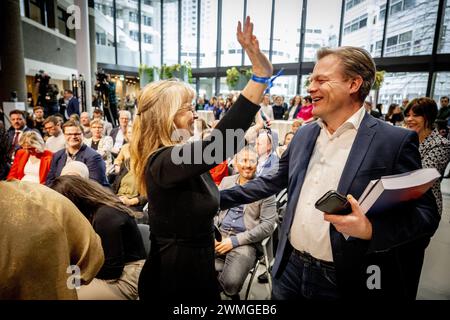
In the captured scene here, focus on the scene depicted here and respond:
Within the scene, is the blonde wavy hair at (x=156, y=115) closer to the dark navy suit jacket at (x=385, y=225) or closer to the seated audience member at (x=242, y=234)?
the dark navy suit jacket at (x=385, y=225)

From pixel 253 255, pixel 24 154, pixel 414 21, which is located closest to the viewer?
pixel 253 255

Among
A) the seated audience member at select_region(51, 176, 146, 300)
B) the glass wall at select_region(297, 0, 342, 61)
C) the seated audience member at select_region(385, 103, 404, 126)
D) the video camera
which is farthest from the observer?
the glass wall at select_region(297, 0, 342, 61)

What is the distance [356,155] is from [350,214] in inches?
11.4

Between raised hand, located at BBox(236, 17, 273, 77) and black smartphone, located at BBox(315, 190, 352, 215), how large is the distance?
44cm

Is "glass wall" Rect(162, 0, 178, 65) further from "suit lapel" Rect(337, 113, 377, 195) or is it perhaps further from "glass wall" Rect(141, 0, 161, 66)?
"suit lapel" Rect(337, 113, 377, 195)

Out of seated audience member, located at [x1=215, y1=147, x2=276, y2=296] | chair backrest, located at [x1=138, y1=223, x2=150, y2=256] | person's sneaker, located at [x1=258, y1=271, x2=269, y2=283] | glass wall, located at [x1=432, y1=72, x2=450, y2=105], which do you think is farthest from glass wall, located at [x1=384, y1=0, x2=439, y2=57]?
chair backrest, located at [x1=138, y1=223, x2=150, y2=256]

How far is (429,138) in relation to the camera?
2213 millimetres

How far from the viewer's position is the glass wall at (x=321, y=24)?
40.1ft

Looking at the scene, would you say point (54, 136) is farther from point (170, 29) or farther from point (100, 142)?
point (170, 29)

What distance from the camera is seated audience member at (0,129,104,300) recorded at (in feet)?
2.45

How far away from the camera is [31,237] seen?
76 cm
